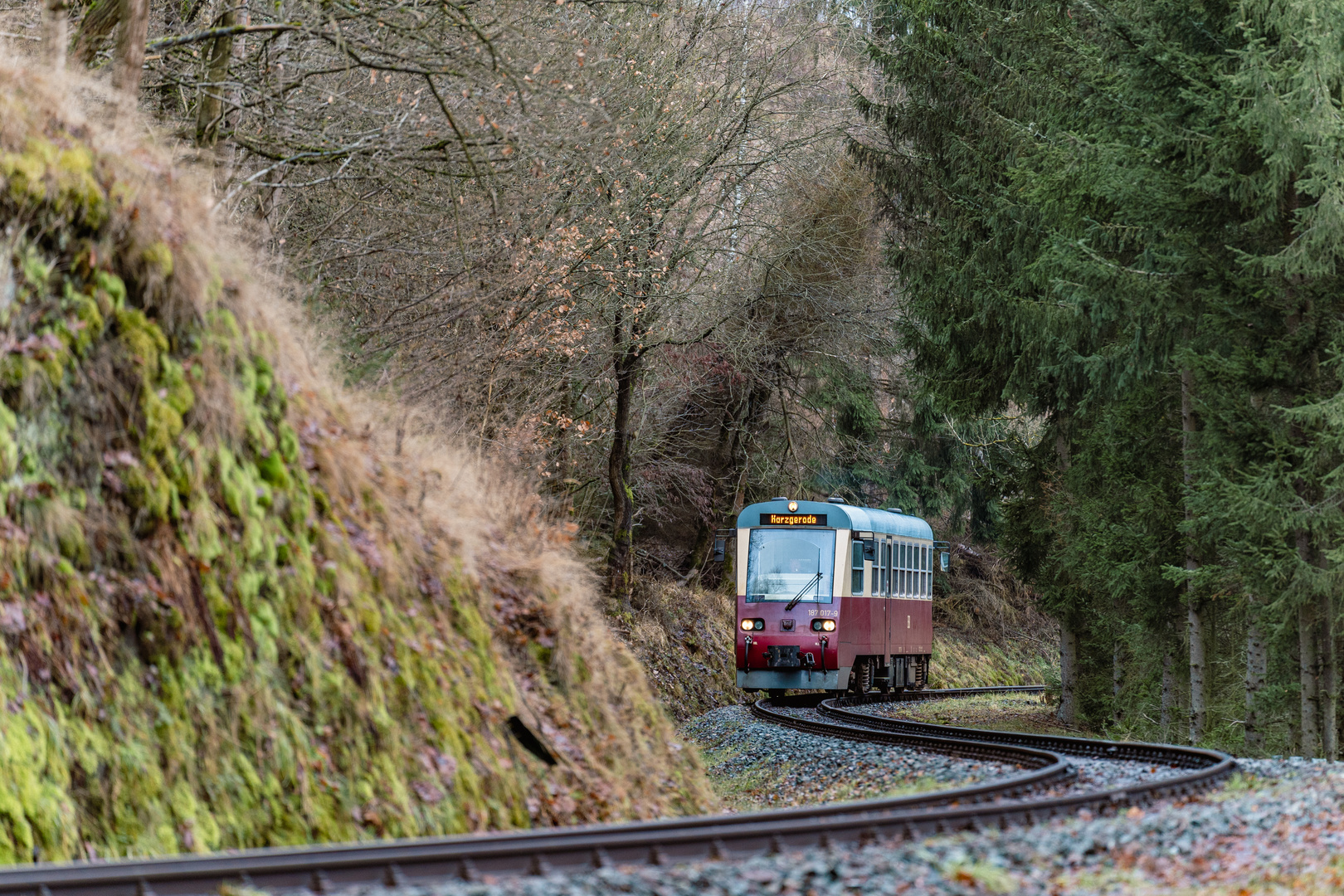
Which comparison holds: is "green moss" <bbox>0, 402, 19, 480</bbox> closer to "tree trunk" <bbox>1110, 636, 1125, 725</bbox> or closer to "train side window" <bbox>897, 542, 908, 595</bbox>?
"tree trunk" <bbox>1110, 636, 1125, 725</bbox>

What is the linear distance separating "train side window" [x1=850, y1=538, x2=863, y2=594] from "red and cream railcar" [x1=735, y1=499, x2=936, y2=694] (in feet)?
0.04

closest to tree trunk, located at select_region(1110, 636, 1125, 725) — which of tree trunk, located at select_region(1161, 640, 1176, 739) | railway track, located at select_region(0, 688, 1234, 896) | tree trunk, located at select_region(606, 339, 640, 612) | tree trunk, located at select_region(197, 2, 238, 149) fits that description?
tree trunk, located at select_region(1161, 640, 1176, 739)

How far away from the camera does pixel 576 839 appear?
6.34 meters

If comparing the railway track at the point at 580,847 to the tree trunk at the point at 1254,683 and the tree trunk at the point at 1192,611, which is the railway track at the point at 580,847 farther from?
the tree trunk at the point at 1192,611

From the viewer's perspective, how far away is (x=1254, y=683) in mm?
15297

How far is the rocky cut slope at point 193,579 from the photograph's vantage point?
256 inches

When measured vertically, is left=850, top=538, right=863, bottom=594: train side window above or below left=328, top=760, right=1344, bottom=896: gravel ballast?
above

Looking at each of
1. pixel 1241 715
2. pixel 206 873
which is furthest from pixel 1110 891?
pixel 1241 715

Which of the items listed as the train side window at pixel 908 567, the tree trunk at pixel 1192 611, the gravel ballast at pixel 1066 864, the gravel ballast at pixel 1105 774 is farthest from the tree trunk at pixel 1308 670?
the train side window at pixel 908 567

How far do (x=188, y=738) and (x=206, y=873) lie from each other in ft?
6.02

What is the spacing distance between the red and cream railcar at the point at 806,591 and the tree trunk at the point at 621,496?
3.39m

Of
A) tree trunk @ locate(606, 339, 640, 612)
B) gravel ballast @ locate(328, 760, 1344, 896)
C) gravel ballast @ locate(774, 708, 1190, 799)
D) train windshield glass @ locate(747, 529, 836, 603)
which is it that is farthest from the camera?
tree trunk @ locate(606, 339, 640, 612)

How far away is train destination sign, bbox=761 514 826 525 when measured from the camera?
21.2m

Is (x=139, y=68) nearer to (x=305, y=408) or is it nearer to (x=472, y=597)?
(x=305, y=408)
